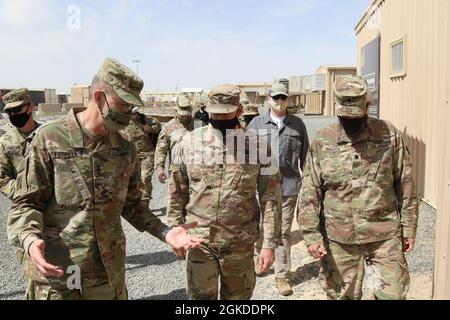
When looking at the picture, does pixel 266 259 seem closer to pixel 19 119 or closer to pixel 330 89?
pixel 19 119

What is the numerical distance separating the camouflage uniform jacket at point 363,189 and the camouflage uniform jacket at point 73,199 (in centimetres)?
146

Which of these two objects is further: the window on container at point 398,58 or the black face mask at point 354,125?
the window on container at point 398,58

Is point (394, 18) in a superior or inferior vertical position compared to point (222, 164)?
superior

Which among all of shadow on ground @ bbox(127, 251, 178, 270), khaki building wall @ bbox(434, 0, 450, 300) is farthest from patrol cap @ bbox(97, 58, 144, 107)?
shadow on ground @ bbox(127, 251, 178, 270)

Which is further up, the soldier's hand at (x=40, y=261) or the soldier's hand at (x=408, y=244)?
the soldier's hand at (x=40, y=261)

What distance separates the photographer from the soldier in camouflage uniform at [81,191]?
2199 millimetres

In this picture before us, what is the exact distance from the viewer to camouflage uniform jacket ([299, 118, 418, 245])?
3.04 metres

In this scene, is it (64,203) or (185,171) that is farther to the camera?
(185,171)

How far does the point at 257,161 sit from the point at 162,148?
3.47m

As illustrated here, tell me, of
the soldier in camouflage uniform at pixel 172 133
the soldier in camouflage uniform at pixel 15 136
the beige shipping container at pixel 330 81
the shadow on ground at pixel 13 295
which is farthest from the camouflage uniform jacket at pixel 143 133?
the beige shipping container at pixel 330 81

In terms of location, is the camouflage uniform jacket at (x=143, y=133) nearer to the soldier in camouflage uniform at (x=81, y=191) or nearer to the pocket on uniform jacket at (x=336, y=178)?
the pocket on uniform jacket at (x=336, y=178)

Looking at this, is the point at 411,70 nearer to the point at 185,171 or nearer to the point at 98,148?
the point at 185,171

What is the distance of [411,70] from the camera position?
21.1 ft

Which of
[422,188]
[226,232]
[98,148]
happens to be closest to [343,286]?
[226,232]
